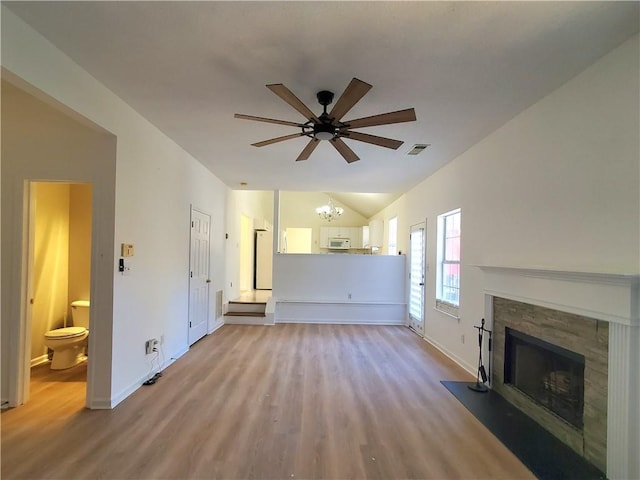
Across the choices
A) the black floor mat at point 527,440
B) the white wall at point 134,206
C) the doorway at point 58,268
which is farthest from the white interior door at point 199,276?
the black floor mat at point 527,440

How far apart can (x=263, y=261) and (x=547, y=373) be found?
8167mm

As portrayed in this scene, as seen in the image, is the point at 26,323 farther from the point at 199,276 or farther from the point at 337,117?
the point at 337,117

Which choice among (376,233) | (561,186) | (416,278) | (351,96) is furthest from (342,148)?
(376,233)

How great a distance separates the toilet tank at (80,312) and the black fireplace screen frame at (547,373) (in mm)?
4806

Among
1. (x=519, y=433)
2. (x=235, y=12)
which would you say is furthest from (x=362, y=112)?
(x=519, y=433)

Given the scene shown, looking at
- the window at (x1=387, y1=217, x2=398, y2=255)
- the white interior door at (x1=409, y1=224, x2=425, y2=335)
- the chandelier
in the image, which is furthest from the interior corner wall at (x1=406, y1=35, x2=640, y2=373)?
the chandelier

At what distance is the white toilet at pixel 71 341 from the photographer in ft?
11.8

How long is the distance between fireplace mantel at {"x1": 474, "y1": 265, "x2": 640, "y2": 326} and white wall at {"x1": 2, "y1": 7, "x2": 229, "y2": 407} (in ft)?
11.6

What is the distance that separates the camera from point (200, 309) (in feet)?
17.2

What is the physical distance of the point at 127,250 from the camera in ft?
10.0

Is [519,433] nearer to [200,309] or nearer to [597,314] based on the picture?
[597,314]

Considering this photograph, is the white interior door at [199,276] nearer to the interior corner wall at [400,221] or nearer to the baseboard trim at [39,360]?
the baseboard trim at [39,360]

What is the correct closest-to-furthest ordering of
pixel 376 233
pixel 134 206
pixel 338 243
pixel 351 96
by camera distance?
pixel 351 96
pixel 134 206
pixel 376 233
pixel 338 243

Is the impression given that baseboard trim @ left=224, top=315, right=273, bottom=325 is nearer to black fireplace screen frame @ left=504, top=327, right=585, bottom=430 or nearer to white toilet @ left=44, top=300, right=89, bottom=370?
white toilet @ left=44, top=300, right=89, bottom=370
